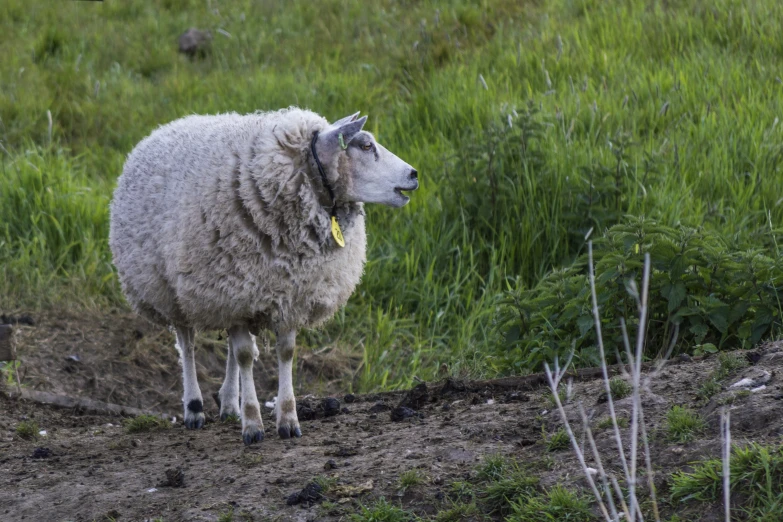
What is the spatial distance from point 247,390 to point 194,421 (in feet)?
2.24

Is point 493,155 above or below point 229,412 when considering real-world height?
above

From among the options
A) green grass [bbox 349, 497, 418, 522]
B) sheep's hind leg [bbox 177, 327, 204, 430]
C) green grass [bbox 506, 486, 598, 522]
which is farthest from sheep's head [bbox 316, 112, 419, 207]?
green grass [bbox 506, 486, 598, 522]

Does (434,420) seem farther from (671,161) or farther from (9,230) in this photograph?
(9,230)

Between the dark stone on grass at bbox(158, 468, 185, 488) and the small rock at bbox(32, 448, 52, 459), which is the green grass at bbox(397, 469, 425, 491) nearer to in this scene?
the dark stone on grass at bbox(158, 468, 185, 488)

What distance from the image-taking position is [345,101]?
342 inches

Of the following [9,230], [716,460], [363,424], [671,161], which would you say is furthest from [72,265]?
[716,460]

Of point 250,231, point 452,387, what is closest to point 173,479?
point 250,231

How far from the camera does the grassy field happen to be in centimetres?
527

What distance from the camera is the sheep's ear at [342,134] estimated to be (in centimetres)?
443

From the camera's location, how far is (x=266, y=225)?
4.42 m

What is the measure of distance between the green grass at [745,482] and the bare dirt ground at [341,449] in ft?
0.20

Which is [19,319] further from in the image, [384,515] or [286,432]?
[384,515]

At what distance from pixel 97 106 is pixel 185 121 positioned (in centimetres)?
454

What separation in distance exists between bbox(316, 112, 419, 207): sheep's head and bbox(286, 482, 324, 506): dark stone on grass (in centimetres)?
149
